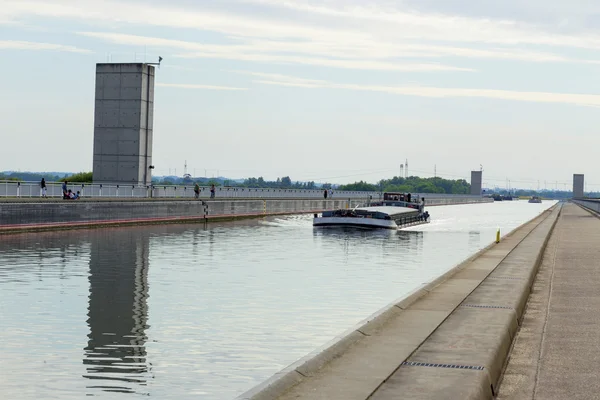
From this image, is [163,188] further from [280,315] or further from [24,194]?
[280,315]

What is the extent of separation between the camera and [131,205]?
60719mm

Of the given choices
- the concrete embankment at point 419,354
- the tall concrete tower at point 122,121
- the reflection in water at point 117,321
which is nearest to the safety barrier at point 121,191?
the tall concrete tower at point 122,121

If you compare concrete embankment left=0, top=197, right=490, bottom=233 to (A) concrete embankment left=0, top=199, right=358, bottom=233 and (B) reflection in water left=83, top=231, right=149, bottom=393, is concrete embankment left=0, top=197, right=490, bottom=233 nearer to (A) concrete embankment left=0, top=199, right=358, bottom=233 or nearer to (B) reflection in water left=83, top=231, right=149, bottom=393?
(A) concrete embankment left=0, top=199, right=358, bottom=233

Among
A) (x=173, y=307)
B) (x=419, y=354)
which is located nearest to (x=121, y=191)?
(x=173, y=307)

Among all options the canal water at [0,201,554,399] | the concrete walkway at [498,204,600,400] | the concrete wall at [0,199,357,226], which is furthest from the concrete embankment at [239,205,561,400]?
the concrete wall at [0,199,357,226]

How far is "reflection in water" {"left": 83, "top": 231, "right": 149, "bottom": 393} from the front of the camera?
13797 mm

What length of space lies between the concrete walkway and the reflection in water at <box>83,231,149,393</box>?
5.87m

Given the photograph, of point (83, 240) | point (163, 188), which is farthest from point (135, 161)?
point (83, 240)

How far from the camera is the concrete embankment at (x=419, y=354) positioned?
33.8ft

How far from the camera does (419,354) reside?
498 inches

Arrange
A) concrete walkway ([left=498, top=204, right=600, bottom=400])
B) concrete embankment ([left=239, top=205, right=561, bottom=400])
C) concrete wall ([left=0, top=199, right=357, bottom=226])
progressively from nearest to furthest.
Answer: concrete embankment ([left=239, top=205, right=561, bottom=400])
concrete walkway ([left=498, top=204, right=600, bottom=400])
concrete wall ([left=0, top=199, right=357, bottom=226])

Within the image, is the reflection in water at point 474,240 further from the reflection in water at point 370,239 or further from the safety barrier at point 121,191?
the safety barrier at point 121,191

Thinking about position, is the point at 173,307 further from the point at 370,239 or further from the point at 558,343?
the point at 370,239

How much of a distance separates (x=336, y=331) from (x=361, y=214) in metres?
54.5
